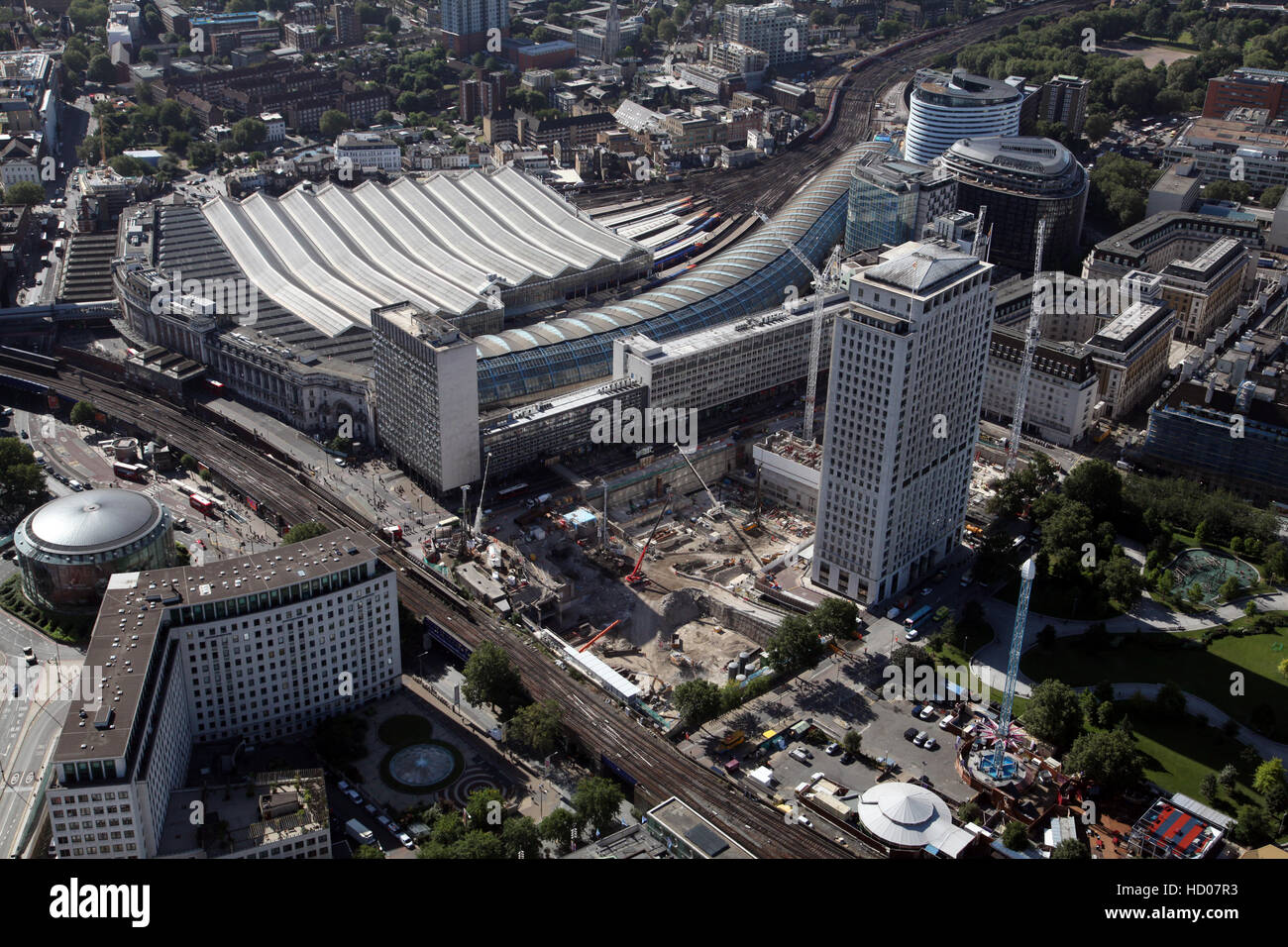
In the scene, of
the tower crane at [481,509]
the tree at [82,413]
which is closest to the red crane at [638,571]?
the tower crane at [481,509]

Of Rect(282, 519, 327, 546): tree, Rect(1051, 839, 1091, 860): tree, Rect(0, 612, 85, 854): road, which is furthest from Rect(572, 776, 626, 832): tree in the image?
Rect(282, 519, 327, 546): tree

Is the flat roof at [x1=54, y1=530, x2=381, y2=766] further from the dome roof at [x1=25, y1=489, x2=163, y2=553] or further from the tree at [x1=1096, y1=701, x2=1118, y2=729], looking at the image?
the tree at [x1=1096, y1=701, x2=1118, y2=729]

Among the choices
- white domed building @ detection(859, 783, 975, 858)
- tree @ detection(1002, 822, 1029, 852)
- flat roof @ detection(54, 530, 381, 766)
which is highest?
flat roof @ detection(54, 530, 381, 766)

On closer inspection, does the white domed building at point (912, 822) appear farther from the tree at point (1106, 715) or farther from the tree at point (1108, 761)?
the tree at point (1106, 715)

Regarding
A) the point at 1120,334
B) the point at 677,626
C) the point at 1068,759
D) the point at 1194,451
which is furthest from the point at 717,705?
the point at 1120,334

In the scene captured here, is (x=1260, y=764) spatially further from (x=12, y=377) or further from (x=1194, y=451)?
(x=12, y=377)

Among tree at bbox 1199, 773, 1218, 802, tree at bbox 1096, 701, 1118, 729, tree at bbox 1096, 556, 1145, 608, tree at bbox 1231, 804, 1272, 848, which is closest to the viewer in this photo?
tree at bbox 1231, 804, 1272, 848
